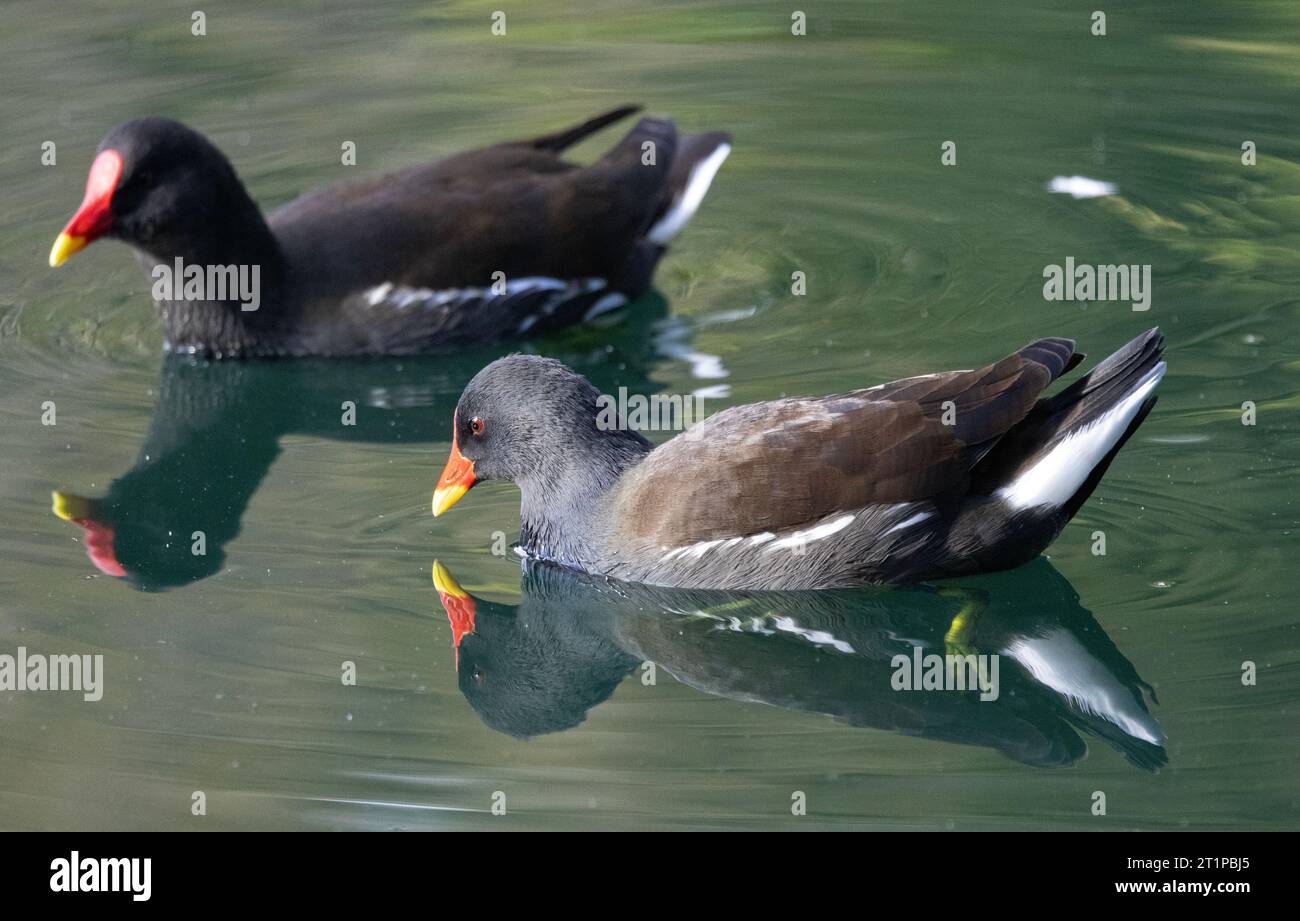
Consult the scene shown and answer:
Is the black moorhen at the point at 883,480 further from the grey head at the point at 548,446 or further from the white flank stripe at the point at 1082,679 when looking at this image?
the white flank stripe at the point at 1082,679

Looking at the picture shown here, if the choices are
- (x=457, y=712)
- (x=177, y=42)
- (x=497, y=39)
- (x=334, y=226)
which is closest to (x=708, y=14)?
(x=497, y=39)

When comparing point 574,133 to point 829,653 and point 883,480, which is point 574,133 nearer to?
point 883,480

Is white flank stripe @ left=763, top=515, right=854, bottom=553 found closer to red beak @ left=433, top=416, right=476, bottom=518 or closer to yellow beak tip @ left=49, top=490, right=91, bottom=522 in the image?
red beak @ left=433, top=416, right=476, bottom=518

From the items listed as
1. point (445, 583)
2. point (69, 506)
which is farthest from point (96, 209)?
point (445, 583)

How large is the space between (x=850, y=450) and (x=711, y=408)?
1.63 m

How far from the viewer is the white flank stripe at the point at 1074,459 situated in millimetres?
5637

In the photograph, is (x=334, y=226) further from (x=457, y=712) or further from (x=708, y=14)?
(x=708, y=14)

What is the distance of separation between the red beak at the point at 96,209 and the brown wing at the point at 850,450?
10.2 ft

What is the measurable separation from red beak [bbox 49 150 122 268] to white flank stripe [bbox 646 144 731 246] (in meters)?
2.41

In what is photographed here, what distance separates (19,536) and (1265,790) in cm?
431

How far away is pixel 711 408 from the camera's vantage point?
7.24m

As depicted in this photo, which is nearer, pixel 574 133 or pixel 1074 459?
pixel 1074 459

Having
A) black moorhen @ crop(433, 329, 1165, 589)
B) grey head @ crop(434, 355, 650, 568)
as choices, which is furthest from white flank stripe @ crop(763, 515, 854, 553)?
grey head @ crop(434, 355, 650, 568)

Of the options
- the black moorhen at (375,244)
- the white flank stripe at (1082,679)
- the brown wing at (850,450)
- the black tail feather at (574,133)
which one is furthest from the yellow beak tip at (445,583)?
the black tail feather at (574,133)
